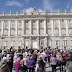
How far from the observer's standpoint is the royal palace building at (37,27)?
132 ft

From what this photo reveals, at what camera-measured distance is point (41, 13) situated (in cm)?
4138

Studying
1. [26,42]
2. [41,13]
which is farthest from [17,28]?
[41,13]

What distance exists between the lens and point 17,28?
4134cm

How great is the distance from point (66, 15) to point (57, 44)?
1150cm

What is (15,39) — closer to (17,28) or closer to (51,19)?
(17,28)

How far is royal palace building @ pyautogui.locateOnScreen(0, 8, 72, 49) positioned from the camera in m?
40.2

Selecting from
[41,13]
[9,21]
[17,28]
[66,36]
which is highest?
[41,13]

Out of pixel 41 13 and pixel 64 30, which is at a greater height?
pixel 41 13

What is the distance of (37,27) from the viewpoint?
Answer: 134 feet

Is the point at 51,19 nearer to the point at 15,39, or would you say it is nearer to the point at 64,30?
the point at 64,30

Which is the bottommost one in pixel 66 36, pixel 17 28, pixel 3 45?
pixel 3 45

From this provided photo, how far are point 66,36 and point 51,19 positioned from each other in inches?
336

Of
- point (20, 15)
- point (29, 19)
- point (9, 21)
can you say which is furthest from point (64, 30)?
point (9, 21)

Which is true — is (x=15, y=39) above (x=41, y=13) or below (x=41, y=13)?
below
